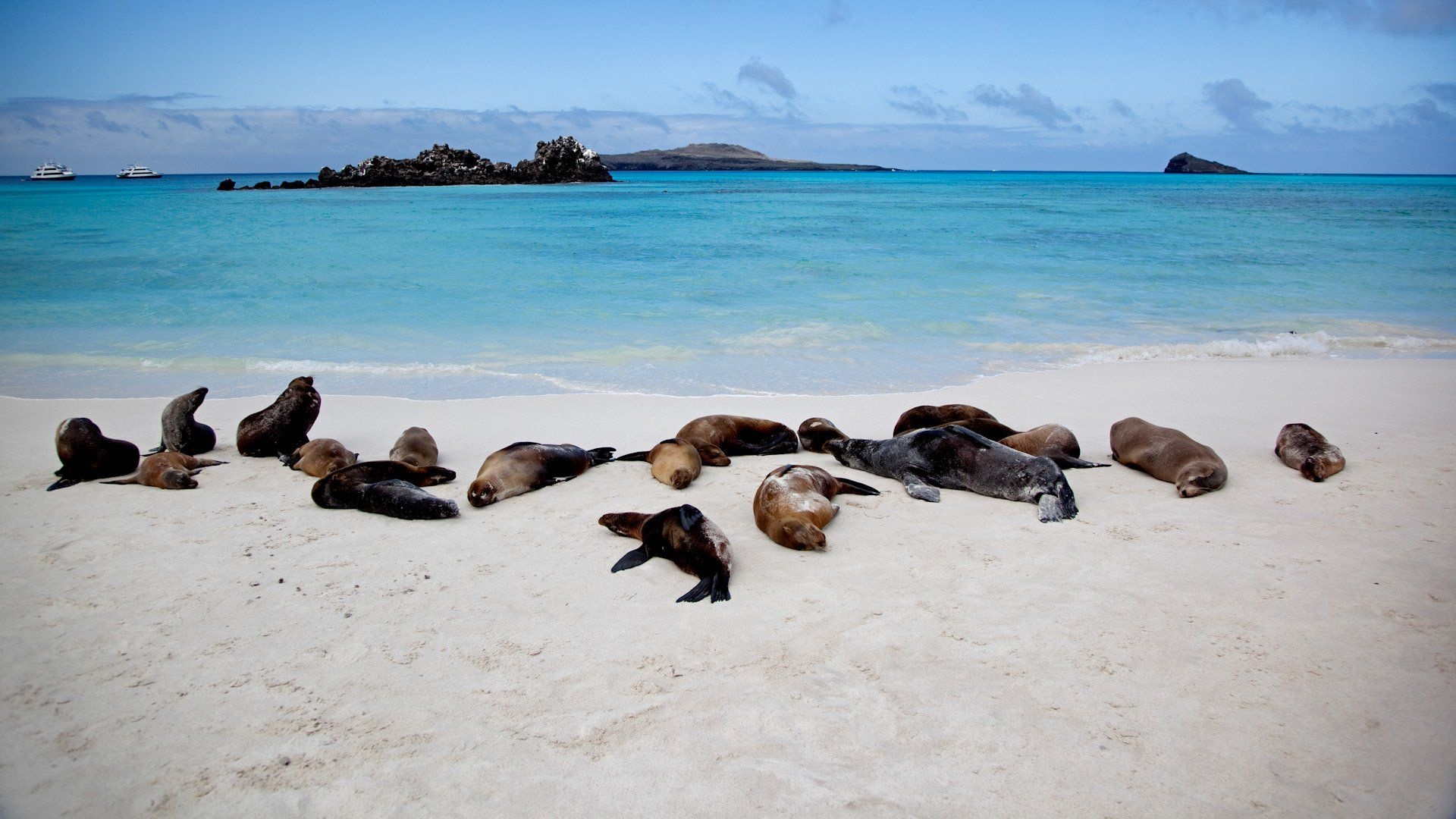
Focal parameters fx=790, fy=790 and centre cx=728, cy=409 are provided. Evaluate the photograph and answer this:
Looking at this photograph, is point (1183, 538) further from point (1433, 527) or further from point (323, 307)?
point (323, 307)

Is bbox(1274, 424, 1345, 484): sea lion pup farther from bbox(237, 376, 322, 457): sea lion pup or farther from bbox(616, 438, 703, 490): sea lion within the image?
bbox(237, 376, 322, 457): sea lion pup

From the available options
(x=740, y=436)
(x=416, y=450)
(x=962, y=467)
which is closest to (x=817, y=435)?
(x=740, y=436)

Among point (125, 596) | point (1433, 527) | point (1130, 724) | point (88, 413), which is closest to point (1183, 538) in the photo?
point (1433, 527)

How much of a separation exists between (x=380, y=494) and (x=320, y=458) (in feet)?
3.67

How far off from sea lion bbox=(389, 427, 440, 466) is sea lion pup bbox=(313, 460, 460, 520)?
1.61 feet

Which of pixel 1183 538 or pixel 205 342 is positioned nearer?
pixel 1183 538

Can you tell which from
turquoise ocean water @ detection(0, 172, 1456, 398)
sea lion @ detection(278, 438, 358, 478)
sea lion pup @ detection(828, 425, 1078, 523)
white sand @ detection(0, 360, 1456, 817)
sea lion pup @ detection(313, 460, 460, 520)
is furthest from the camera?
turquoise ocean water @ detection(0, 172, 1456, 398)

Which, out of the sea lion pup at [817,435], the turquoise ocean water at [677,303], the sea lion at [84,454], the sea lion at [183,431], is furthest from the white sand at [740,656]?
the turquoise ocean water at [677,303]

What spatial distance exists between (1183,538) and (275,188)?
77996 mm

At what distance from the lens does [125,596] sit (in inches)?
154

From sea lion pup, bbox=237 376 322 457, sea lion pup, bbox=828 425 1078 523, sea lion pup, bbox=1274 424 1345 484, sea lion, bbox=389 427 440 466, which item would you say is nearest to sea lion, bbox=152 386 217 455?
sea lion pup, bbox=237 376 322 457

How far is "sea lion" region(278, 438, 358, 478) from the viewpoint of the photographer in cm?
578

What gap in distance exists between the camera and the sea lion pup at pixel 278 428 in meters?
6.26

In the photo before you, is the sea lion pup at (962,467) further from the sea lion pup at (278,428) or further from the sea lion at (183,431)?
the sea lion at (183,431)
